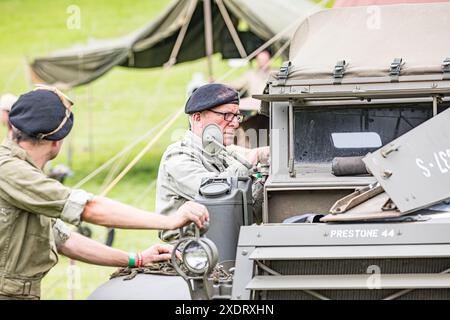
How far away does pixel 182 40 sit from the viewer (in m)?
20.4

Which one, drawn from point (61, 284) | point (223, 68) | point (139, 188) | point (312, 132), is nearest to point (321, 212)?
point (312, 132)

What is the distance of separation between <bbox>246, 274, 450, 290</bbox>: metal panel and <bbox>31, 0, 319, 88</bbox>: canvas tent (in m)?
12.1

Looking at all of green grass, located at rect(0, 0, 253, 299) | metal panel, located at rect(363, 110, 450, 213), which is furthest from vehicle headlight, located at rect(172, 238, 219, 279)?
green grass, located at rect(0, 0, 253, 299)

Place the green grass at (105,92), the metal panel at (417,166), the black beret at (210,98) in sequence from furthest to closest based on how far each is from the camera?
the green grass at (105,92)
the black beret at (210,98)
the metal panel at (417,166)

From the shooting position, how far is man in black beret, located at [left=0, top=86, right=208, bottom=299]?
6.38 m

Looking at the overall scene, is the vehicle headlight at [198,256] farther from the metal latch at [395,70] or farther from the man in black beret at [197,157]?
the metal latch at [395,70]

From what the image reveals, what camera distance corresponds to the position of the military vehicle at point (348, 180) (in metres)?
6.68

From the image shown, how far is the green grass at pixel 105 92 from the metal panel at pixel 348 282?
7000 mm

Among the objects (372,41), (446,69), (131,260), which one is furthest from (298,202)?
(372,41)

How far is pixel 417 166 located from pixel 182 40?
13.5m

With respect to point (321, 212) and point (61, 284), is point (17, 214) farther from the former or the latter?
point (61, 284)

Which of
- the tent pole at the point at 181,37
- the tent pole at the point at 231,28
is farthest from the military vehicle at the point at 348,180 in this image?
the tent pole at the point at 181,37

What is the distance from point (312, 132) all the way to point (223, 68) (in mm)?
18933

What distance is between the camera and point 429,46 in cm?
848
